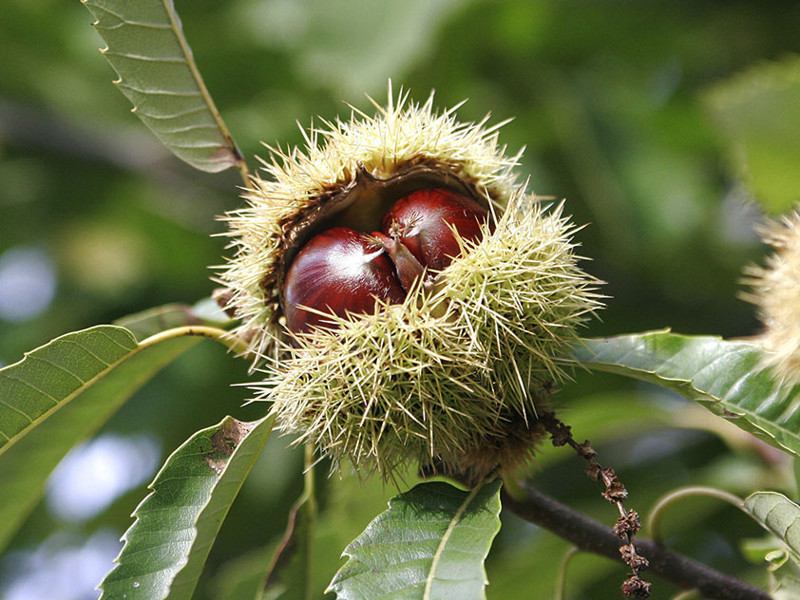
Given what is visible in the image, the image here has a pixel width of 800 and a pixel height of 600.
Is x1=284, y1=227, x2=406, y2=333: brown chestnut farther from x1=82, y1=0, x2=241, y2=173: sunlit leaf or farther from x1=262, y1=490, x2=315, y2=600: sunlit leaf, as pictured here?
x1=262, y1=490, x2=315, y2=600: sunlit leaf

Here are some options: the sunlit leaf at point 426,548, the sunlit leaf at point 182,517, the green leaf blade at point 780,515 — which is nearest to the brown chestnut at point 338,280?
the sunlit leaf at point 182,517

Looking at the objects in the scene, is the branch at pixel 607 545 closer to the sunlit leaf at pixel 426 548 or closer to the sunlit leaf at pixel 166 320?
the sunlit leaf at pixel 426 548

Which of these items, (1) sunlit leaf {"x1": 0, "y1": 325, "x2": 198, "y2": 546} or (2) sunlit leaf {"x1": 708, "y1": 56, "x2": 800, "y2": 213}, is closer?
(1) sunlit leaf {"x1": 0, "y1": 325, "x2": 198, "y2": 546}

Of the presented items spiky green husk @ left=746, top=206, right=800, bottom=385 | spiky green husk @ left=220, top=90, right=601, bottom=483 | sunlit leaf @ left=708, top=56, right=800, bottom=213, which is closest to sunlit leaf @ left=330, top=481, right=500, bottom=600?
spiky green husk @ left=220, top=90, right=601, bottom=483

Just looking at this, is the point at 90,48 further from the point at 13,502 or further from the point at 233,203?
the point at 13,502

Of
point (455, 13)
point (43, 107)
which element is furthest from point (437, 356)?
point (43, 107)

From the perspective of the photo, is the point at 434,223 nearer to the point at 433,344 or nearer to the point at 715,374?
the point at 433,344
